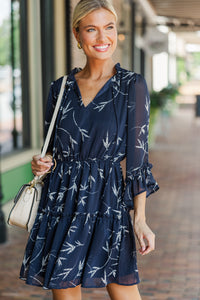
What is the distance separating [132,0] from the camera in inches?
555

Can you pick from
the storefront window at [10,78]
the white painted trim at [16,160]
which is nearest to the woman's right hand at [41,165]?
the white painted trim at [16,160]

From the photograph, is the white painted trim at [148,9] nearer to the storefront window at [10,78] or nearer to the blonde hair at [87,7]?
the storefront window at [10,78]

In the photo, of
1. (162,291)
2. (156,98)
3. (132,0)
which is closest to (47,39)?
(162,291)

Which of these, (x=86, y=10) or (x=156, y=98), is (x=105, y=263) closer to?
(x=86, y=10)

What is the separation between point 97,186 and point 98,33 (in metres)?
0.63

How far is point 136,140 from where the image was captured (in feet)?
6.94

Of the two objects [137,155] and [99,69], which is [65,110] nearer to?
[99,69]

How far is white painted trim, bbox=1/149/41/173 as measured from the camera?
19.5ft

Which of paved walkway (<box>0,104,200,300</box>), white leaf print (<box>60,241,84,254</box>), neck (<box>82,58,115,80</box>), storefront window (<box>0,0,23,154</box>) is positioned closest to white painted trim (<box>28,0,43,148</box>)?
storefront window (<box>0,0,23,154</box>)

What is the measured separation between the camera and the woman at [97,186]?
6.87 ft

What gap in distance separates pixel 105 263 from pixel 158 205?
4630 millimetres

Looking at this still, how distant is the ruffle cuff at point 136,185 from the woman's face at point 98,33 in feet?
1.66

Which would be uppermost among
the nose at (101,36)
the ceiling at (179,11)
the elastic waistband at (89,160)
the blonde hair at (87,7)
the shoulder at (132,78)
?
the ceiling at (179,11)

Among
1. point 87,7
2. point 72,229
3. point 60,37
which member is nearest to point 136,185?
point 72,229
